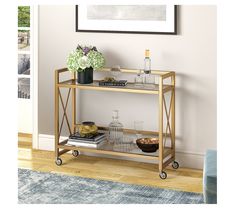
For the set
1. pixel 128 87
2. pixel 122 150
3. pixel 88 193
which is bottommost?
pixel 88 193

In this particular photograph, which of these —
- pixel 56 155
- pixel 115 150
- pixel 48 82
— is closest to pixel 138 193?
pixel 115 150

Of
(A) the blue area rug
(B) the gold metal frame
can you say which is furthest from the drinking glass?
(A) the blue area rug

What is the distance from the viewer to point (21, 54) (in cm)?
514

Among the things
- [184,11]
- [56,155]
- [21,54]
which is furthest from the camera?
[21,54]

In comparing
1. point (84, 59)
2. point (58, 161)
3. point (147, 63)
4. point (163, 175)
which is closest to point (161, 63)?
point (147, 63)

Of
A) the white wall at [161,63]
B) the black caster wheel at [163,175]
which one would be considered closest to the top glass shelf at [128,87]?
the white wall at [161,63]

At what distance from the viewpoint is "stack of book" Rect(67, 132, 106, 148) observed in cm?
412

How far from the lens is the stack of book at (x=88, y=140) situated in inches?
162

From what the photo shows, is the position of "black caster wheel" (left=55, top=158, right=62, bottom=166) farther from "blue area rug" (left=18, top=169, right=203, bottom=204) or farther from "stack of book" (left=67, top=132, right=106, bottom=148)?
"blue area rug" (left=18, top=169, right=203, bottom=204)

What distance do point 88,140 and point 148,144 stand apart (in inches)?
21.2

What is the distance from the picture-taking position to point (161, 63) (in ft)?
13.4

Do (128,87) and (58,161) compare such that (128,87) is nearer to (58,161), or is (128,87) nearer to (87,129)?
(87,129)
